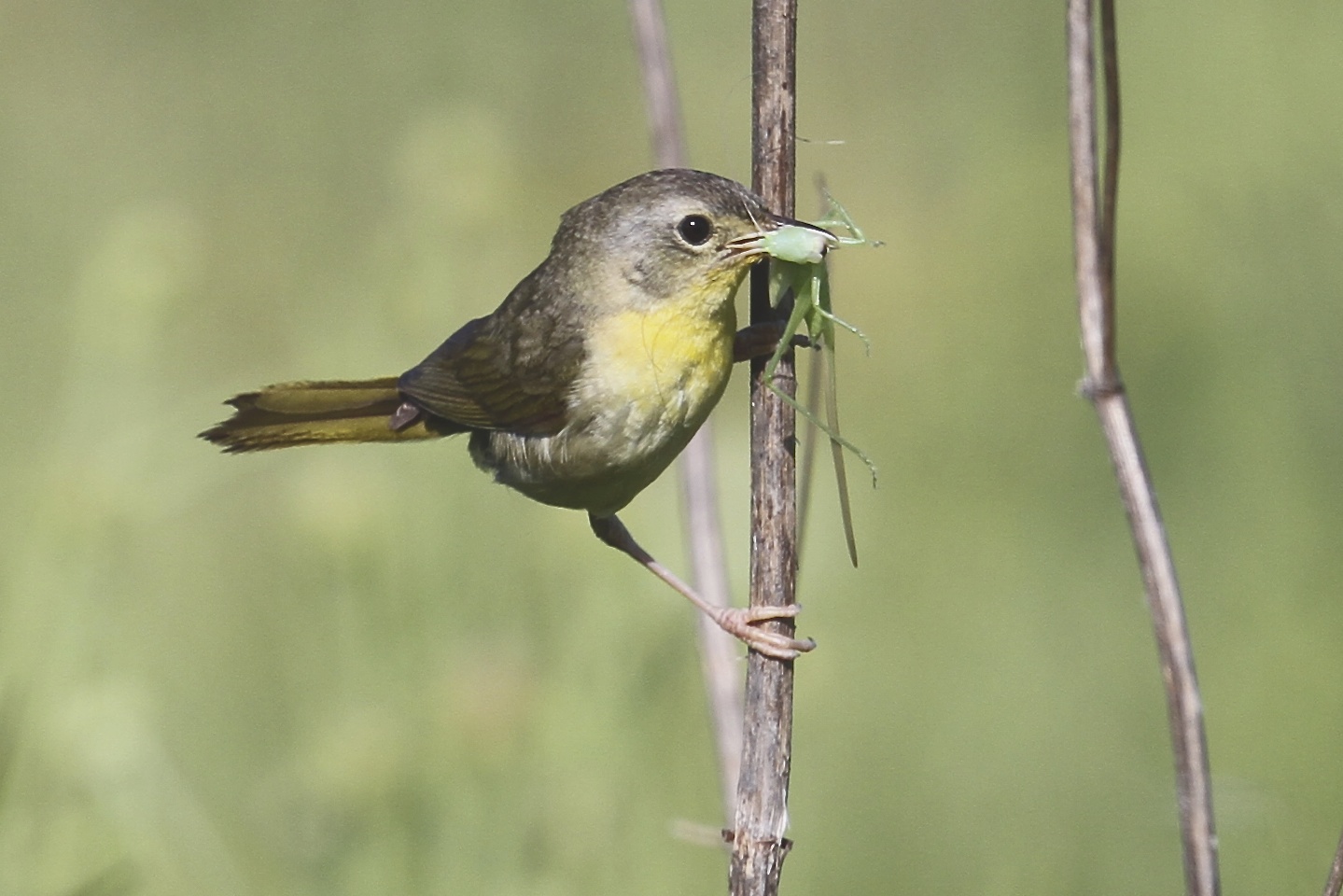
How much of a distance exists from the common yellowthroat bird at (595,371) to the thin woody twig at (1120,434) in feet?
1.74

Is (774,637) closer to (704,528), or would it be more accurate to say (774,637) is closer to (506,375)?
(704,528)

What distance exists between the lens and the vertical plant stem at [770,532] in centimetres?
233

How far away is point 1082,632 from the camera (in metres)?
4.70

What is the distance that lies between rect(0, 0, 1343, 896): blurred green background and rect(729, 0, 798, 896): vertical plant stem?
33 cm

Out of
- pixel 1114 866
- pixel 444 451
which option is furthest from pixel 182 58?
pixel 1114 866

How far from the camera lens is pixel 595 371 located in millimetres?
3314

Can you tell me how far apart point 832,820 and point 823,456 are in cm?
96

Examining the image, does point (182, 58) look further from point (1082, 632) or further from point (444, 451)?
point (1082, 632)

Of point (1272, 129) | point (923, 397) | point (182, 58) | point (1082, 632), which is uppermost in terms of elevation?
point (182, 58)

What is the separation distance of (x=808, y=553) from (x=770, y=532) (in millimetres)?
2238

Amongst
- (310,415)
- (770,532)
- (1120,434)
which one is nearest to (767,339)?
(770,532)

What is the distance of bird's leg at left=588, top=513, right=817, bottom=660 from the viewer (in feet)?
8.28

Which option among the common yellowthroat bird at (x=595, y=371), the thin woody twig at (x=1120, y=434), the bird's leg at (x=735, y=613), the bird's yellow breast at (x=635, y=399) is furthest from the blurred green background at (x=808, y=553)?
the thin woody twig at (x=1120, y=434)

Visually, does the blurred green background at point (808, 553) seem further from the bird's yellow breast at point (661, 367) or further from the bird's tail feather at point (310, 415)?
the bird's yellow breast at point (661, 367)
